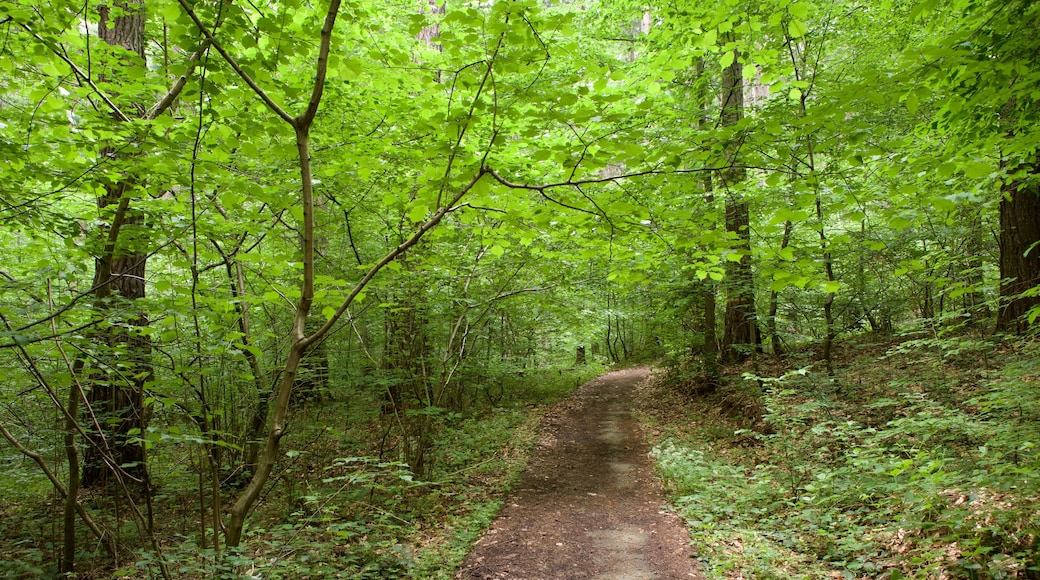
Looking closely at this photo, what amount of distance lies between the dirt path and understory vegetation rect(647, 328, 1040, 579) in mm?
338

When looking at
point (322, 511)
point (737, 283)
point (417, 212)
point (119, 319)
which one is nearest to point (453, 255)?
point (322, 511)

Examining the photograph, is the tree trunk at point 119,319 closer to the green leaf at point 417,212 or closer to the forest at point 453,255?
the forest at point 453,255

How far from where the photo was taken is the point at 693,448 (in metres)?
7.71

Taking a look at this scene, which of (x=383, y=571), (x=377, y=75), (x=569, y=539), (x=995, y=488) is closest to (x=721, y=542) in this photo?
(x=569, y=539)

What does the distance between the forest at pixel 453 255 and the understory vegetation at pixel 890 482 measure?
0.04 metres

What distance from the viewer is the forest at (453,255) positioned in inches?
111

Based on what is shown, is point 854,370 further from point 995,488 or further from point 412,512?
point 412,512

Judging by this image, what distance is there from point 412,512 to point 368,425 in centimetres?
366

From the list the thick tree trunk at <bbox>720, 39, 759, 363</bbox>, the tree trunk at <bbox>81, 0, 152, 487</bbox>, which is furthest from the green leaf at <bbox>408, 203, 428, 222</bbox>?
the thick tree trunk at <bbox>720, 39, 759, 363</bbox>

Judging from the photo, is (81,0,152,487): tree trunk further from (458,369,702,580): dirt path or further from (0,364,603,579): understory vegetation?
(458,369,702,580): dirt path

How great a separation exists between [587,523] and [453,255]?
3655 millimetres

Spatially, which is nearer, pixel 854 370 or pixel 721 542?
pixel 721 542

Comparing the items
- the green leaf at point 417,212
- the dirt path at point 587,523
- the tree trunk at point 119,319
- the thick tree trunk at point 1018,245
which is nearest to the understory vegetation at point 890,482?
Result: the dirt path at point 587,523

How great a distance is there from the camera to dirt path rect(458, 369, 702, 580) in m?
4.43
